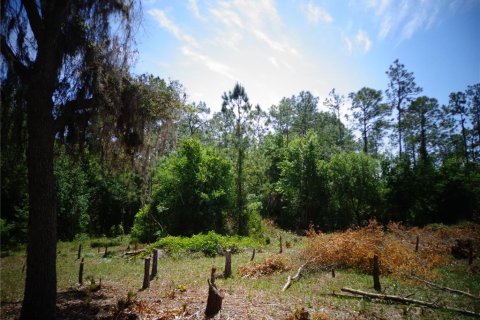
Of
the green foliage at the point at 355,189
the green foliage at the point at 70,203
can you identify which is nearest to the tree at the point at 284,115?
the green foliage at the point at 355,189

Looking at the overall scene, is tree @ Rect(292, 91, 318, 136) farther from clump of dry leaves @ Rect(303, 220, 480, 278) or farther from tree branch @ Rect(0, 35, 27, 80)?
tree branch @ Rect(0, 35, 27, 80)

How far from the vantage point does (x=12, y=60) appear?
637 cm

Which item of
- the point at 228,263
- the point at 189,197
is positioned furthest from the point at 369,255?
the point at 189,197

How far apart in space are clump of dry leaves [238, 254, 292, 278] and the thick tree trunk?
8650mm

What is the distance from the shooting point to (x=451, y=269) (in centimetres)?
1282

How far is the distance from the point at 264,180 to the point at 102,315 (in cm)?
3312

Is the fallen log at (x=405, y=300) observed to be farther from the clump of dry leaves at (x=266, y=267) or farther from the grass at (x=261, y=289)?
the clump of dry leaves at (x=266, y=267)

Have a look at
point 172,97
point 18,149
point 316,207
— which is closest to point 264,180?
point 316,207

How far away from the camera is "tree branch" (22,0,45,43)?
6480 mm

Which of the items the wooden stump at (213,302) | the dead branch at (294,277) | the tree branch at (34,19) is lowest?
the dead branch at (294,277)

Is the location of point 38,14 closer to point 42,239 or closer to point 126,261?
point 42,239

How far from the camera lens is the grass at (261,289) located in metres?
7.71

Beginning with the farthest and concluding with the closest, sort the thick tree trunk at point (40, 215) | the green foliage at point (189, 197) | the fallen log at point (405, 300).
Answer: the green foliage at point (189, 197)
the fallen log at point (405, 300)
the thick tree trunk at point (40, 215)

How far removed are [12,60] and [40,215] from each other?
11.3 feet
